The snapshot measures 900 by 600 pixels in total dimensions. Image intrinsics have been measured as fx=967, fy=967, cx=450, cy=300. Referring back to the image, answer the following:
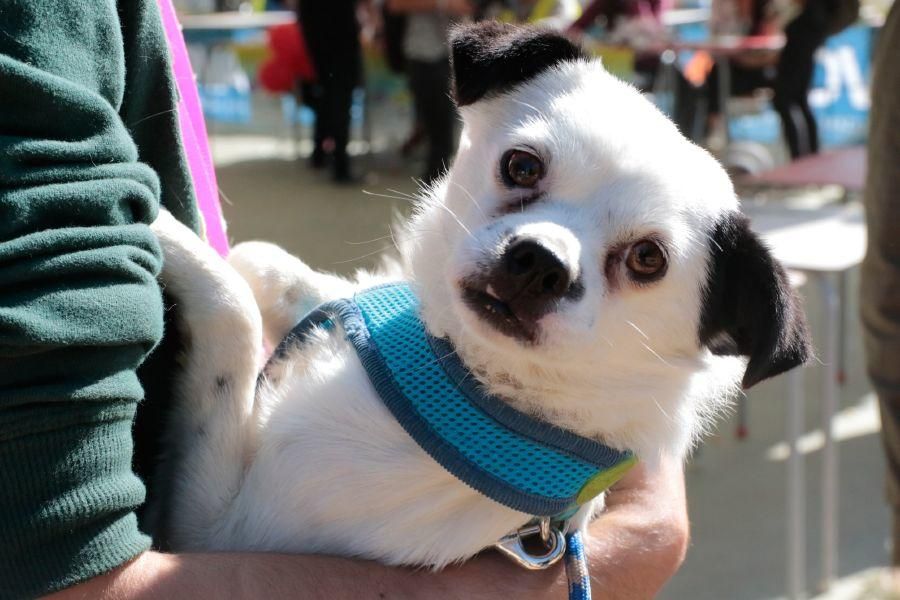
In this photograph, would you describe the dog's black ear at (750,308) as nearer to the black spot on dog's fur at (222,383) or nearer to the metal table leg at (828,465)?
the black spot on dog's fur at (222,383)

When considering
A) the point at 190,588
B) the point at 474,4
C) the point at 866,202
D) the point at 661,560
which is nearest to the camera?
the point at 190,588

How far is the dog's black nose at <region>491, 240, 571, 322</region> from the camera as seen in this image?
1342mm

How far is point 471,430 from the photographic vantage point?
1.34 metres

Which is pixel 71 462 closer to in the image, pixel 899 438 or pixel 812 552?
pixel 899 438

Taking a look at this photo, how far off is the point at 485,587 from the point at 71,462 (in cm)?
60

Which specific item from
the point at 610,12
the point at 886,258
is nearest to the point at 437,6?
the point at 610,12

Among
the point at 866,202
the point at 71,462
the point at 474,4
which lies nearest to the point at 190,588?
the point at 71,462

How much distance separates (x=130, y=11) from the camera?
111 cm

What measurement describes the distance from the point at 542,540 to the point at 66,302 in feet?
2.52

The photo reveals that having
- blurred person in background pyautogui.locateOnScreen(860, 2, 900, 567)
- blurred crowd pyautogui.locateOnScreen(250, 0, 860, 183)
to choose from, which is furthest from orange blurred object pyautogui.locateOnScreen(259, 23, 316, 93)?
blurred person in background pyautogui.locateOnScreen(860, 2, 900, 567)

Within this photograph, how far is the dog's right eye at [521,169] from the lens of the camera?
1503 millimetres

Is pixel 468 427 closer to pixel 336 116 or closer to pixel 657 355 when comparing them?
pixel 657 355

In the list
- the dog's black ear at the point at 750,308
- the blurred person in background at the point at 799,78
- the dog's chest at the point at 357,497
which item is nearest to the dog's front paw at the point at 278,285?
the dog's chest at the point at 357,497

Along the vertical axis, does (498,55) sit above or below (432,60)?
above
